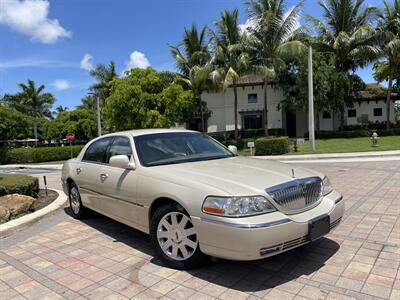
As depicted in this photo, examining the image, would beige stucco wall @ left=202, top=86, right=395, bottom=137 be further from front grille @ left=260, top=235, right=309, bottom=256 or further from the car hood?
front grille @ left=260, top=235, right=309, bottom=256

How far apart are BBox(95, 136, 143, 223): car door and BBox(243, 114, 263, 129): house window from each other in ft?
97.6

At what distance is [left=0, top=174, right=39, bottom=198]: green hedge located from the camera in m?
7.05

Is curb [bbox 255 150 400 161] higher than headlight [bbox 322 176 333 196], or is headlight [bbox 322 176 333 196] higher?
headlight [bbox 322 176 333 196]

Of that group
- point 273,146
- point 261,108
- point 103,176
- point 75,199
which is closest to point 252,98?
point 261,108

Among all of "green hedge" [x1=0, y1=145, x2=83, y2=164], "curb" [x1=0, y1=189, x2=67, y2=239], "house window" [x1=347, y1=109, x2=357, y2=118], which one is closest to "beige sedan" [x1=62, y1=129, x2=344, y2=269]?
"curb" [x1=0, y1=189, x2=67, y2=239]

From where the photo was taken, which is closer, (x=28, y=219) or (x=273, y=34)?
(x=28, y=219)

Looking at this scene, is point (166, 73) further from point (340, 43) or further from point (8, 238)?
point (8, 238)

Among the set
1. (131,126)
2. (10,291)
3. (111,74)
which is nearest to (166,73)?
(131,126)

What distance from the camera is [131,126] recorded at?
26844 millimetres

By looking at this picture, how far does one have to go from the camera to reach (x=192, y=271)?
12.9 ft

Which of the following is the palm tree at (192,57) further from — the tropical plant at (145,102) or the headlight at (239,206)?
the headlight at (239,206)

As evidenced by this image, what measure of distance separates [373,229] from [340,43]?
1092 inches

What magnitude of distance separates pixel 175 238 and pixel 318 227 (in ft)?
4.99

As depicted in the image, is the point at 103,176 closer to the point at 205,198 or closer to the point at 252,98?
the point at 205,198
